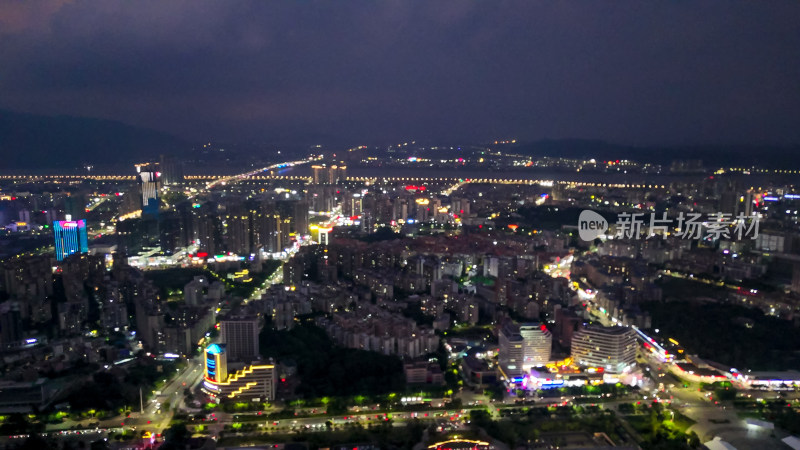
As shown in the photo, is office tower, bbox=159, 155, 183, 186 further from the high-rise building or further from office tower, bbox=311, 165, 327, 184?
the high-rise building

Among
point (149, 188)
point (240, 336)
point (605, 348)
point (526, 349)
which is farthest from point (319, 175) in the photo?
point (605, 348)

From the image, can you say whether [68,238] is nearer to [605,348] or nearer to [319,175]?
[605,348]

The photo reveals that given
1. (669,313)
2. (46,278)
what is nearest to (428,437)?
(669,313)

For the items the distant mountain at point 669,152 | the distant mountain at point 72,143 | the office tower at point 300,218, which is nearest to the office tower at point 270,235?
the office tower at point 300,218

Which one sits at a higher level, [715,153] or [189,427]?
[715,153]

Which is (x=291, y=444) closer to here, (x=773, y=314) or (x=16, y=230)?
(x=773, y=314)

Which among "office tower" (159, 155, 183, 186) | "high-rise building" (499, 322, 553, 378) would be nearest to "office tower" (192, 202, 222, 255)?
"high-rise building" (499, 322, 553, 378)
